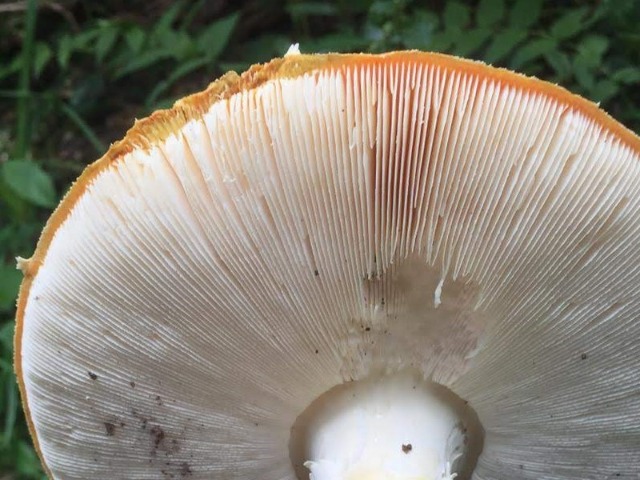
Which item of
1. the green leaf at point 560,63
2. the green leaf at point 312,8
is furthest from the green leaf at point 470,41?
the green leaf at point 312,8

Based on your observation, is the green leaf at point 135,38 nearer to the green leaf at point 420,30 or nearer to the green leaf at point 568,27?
the green leaf at point 420,30

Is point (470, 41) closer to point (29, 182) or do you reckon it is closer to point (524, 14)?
point (524, 14)

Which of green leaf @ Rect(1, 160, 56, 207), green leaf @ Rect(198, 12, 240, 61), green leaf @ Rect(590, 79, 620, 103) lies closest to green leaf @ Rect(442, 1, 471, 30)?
green leaf @ Rect(590, 79, 620, 103)

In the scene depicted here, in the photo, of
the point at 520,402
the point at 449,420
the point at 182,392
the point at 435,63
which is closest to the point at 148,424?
the point at 182,392

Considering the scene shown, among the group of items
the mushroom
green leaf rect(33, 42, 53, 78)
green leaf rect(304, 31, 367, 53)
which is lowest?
the mushroom

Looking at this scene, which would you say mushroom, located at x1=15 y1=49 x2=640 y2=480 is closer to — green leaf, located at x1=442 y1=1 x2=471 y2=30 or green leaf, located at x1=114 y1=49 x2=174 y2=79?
green leaf, located at x1=442 y1=1 x2=471 y2=30

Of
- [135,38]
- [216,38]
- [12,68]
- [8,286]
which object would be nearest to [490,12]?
[216,38]

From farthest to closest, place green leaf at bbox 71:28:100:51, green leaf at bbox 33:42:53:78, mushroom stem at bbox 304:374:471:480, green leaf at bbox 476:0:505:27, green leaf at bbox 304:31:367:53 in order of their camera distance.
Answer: green leaf at bbox 33:42:53:78
green leaf at bbox 71:28:100:51
green leaf at bbox 304:31:367:53
green leaf at bbox 476:0:505:27
mushroom stem at bbox 304:374:471:480

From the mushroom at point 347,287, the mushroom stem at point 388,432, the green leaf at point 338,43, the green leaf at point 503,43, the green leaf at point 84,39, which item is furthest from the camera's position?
the green leaf at point 84,39

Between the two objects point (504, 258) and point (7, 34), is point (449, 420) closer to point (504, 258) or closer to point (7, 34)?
point (504, 258)
